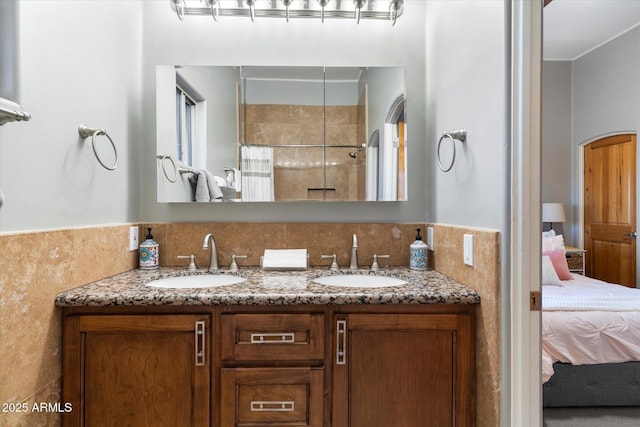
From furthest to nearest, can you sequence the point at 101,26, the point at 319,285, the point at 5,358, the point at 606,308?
the point at 606,308, the point at 101,26, the point at 319,285, the point at 5,358

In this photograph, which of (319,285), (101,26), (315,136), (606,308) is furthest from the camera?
(606,308)

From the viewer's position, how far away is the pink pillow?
2.94 m

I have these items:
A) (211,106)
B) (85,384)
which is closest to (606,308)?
(211,106)

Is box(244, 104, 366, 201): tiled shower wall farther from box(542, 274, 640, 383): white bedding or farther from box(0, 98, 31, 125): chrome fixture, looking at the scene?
box(542, 274, 640, 383): white bedding

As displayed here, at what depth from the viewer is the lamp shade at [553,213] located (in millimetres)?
3797

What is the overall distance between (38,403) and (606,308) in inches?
108

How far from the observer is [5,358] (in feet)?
3.50

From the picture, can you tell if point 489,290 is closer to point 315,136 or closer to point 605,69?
point 315,136

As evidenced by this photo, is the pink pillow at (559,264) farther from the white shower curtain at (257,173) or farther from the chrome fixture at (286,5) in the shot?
the chrome fixture at (286,5)

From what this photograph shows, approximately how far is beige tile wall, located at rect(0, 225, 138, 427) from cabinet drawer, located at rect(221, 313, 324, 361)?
1.92ft

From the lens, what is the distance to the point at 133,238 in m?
1.77

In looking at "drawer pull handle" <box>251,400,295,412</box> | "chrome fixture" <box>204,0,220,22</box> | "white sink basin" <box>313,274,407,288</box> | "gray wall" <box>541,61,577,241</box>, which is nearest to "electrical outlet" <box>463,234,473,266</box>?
"white sink basin" <box>313,274,407,288</box>

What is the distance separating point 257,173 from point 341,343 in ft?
3.11

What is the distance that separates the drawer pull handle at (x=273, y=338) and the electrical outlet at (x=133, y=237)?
0.87 metres
